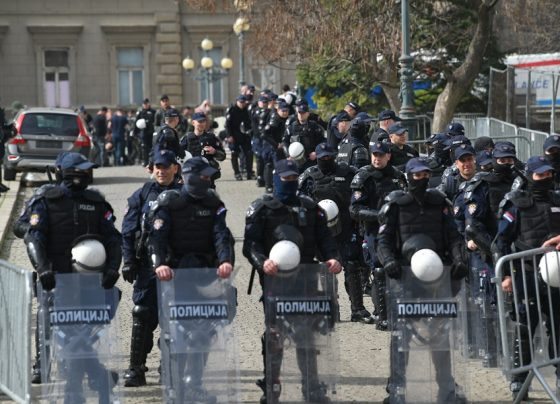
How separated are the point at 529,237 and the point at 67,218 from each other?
130 inches

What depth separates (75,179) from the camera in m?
10.2

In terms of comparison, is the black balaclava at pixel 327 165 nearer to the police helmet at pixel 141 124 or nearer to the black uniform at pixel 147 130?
the police helmet at pixel 141 124

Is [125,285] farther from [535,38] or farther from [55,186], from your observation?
[535,38]

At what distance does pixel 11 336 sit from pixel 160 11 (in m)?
42.2

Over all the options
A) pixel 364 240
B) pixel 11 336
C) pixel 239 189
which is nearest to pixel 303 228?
pixel 11 336

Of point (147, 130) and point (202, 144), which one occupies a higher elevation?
point (202, 144)

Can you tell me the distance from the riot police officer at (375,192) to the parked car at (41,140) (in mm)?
14523

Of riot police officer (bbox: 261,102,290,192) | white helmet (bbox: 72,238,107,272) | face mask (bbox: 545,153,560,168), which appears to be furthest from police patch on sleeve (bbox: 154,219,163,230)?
riot police officer (bbox: 261,102,290,192)

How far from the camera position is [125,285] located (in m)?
16.1

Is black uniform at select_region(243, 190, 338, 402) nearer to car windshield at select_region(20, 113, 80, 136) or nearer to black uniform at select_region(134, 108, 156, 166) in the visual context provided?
car windshield at select_region(20, 113, 80, 136)

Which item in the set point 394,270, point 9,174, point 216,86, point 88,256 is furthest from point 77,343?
point 216,86

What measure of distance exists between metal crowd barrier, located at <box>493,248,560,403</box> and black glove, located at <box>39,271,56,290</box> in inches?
118

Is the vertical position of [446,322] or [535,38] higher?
[535,38]

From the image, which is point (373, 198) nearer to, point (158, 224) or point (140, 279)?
point (140, 279)
